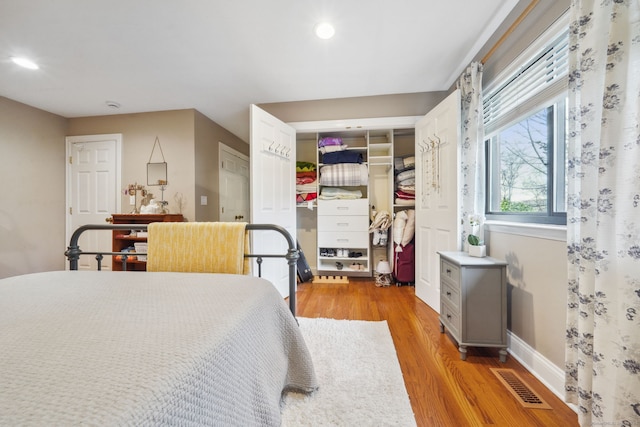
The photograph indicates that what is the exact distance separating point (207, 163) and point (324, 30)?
2415 mm

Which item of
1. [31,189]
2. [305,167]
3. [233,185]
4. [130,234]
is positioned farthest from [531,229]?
[31,189]

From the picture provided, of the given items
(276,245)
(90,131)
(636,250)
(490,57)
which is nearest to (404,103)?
(490,57)

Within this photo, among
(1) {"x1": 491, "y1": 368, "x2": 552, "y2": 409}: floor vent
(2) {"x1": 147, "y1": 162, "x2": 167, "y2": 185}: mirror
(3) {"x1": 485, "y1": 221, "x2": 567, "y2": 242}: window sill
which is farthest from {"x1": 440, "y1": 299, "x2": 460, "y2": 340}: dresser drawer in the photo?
(2) {"x1": 147, "y1": 162, "x2": 167, "y2": 185}: mirror

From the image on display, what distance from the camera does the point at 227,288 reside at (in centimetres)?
90

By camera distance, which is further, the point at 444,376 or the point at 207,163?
the point at 207,163

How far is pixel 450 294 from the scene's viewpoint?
5.64 ft

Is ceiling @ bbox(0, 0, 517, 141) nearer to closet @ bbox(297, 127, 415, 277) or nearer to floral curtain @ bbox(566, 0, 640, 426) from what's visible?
closet @ bbox(297, 127, 415, 277)

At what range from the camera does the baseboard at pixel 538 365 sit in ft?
4.07

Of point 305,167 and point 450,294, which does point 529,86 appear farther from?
point 305,167

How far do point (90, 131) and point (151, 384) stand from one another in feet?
14.3

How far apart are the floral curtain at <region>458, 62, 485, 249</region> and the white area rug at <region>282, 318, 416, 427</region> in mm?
1176

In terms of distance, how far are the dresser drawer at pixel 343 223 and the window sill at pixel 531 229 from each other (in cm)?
150

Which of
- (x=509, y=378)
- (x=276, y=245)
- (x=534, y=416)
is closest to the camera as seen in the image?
(x=534, y=416)

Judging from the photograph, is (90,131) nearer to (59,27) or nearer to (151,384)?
(59,27)
